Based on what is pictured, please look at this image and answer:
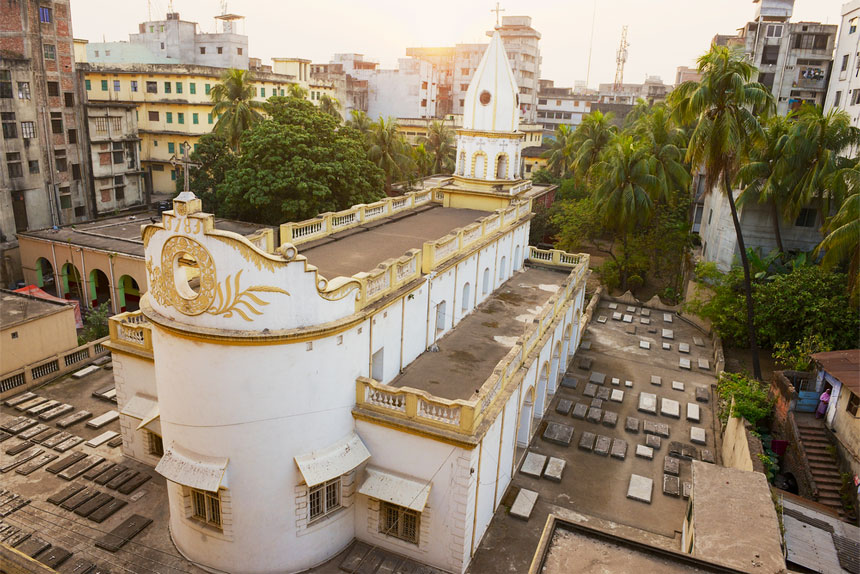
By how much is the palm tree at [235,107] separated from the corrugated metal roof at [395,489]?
35.0m

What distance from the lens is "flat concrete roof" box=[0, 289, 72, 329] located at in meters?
27.0

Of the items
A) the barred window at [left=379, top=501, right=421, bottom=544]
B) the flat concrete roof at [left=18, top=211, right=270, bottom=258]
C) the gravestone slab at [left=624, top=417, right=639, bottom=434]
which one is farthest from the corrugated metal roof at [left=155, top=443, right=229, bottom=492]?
the flat concrete roof at [left=18, top=211, right=270, bottom=258]

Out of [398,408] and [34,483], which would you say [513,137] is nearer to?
[398,408]

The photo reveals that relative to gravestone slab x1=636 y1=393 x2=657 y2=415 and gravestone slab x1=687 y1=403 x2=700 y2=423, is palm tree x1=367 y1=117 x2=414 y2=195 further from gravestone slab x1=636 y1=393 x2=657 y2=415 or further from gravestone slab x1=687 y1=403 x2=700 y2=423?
gravestone slab x1=687 y1=403 x2=700 y2=423

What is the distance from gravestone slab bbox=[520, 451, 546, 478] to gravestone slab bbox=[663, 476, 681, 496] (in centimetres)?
456

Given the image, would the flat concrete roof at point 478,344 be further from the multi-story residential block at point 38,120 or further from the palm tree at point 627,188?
the multi-story residential block at point 38,120

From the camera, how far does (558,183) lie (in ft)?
225

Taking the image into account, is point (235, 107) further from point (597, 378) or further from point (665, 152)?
point (597, 378)

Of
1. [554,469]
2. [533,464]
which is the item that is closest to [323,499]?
[533,464]

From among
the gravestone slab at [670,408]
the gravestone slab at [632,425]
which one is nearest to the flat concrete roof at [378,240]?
the gravestone slab at [632,425]

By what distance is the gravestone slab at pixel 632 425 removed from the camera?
2627 centimetres

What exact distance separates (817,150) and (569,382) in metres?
19.1

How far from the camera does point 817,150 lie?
107 ft

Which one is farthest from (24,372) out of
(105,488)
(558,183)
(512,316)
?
(558,183)
